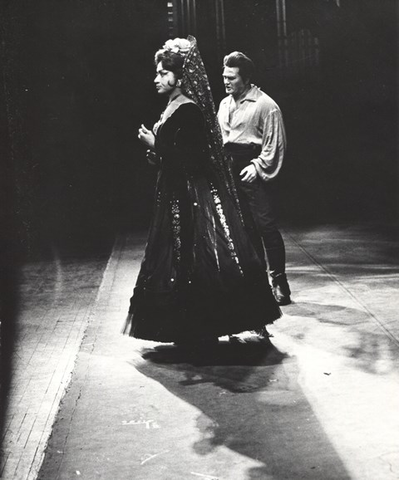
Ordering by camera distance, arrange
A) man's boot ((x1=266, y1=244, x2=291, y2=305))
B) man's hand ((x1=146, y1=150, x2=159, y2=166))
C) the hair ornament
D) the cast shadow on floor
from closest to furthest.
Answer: the cast shadow on floor < the hair ornament < man's hand ((x1=146, y1=150, x2=159, y2=166)) < man's boot ((x1=266, y1=244, x2=291, y2=305))

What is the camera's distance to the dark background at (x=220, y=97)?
1363 cm

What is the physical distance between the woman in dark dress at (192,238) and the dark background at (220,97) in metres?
6.89

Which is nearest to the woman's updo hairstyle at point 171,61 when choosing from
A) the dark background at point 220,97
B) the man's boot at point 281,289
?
the man's boot at point 281,289

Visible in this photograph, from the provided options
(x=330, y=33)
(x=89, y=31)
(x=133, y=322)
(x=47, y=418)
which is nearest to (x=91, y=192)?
(x=89, y=31)

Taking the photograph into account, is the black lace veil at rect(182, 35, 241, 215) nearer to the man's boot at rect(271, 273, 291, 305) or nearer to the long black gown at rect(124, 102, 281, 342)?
the long black gown at rect(124, 102, 281, 342)

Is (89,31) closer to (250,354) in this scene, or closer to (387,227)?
(387,227)

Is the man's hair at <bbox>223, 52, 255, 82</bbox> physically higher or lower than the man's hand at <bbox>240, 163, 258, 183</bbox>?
higher

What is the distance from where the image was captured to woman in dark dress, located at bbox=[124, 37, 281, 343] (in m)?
5.74

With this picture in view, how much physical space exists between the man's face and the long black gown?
1312 mm

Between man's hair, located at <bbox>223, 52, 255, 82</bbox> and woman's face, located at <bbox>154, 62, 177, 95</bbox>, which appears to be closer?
woman's face, located at <bbox>154, 62, 177, 95</bbox>

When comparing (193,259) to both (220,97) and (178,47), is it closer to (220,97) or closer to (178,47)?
(178,47)

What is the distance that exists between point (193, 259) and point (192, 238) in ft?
0.44

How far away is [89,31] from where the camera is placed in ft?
48.5

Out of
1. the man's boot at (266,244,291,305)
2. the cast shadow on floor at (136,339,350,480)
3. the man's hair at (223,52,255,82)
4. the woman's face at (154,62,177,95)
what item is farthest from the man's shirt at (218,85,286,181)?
the cast shadow on floor at (136,339,350,480)
